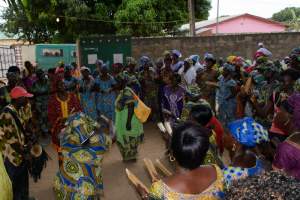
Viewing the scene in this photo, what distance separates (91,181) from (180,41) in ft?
30.4

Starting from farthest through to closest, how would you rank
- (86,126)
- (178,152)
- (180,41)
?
(180,41) → (86,126) → (178,152)

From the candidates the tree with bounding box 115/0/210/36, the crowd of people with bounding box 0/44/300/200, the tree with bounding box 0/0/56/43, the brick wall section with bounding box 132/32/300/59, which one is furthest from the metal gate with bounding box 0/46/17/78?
the crowd of people with bounding box 0/44/300/200

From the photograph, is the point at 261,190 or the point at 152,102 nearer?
the point at 261,190

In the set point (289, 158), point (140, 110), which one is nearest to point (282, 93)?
point (289, 158)

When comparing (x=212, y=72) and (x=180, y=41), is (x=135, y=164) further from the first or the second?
(x=180, y=41)

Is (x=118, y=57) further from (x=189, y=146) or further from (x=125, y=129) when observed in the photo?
(x=189, y=146)

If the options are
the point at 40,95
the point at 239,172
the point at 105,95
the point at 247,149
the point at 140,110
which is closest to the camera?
the point at 239,172

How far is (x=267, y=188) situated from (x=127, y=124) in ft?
15.1

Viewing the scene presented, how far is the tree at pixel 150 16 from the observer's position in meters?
17.0

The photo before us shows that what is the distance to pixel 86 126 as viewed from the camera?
3582mm

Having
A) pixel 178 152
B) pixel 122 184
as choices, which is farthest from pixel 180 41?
pixel 178 152

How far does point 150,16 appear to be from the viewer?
56.2 feet

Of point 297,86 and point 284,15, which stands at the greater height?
point 284,15

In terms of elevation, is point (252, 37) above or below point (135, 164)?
above
